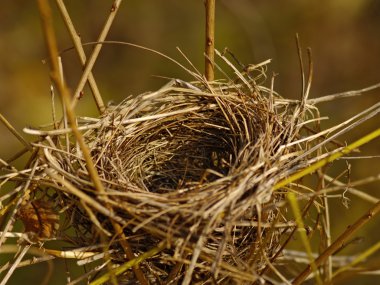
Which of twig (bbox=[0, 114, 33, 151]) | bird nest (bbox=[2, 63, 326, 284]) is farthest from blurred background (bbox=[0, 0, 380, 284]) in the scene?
twig (bbox=[0, 114, 33, 151])

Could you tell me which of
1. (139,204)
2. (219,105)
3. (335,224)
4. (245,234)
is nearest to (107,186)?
(139,204)

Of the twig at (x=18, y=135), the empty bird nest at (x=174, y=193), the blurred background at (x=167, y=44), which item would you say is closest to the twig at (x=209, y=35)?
the empty bird nest at (x=174, y=193)

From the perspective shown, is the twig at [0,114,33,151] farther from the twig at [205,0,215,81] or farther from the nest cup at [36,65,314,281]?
the twig at [205,0,215,81]

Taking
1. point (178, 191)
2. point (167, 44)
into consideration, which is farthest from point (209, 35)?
point (167, 44)

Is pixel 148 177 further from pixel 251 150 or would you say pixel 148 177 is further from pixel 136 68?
pixel 136 68

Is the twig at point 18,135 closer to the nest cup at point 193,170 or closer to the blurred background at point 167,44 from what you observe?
the nest cup at point 193,170

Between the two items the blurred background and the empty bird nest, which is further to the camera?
the blurred background
